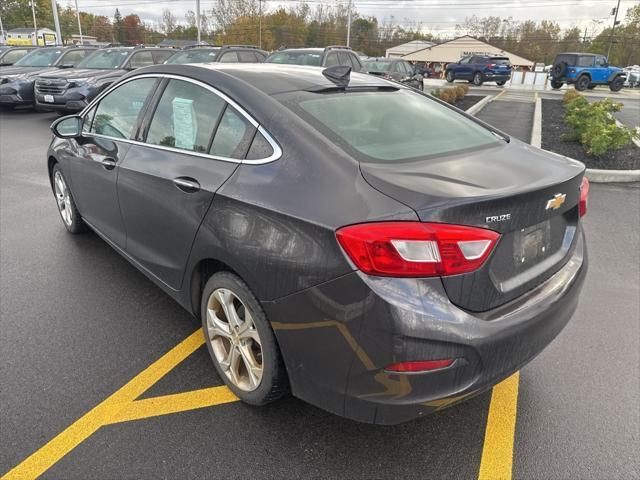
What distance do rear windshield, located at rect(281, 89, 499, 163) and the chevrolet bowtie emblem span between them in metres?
0.54

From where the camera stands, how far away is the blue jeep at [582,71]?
31.3 m

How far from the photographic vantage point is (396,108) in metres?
2.90

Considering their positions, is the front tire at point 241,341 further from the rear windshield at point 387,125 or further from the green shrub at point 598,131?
the green shrub at point 598,131

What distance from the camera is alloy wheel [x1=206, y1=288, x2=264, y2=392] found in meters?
2.44

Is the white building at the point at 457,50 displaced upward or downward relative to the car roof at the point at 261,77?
upward

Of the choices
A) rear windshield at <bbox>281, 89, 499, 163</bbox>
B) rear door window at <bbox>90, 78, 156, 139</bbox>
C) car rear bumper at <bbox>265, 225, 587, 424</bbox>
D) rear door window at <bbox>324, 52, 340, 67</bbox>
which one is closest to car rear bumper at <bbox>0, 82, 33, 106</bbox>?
rear door window at <bbox>324, 52, 340, 67</bbox>

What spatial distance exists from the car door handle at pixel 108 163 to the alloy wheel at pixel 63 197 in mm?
1310

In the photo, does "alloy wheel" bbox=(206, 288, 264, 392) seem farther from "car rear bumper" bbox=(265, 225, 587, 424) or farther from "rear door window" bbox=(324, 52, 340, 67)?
"rear door window" bbox=(324, 52, 340, 67)

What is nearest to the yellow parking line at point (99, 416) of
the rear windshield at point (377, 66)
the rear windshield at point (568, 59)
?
the rear windshield at point (377, 66)

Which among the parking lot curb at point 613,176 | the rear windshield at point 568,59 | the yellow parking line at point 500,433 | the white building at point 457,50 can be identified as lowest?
the yellow parking line at point 500,433

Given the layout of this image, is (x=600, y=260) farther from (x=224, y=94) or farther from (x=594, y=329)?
(x=224, y=94)

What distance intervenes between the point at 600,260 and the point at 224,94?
3.86 meters

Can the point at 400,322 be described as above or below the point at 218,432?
above

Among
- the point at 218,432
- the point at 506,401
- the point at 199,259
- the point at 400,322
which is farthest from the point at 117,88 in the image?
the point at 506,401
